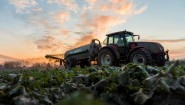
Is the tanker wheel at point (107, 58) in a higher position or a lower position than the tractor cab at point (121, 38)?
lower

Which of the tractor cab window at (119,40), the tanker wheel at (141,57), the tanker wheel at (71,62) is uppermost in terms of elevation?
the tractor cab window at (119,40)

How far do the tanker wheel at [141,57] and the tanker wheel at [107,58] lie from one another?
1669 millimetres

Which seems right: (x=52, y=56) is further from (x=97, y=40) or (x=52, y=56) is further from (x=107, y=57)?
(x=107, y=57)

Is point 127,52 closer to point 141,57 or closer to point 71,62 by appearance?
point 141,57

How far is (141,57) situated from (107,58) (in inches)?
126

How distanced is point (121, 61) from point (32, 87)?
62.3 ft

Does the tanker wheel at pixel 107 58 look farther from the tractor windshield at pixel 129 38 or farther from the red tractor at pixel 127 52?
the tractor windshield at pixel 129 38

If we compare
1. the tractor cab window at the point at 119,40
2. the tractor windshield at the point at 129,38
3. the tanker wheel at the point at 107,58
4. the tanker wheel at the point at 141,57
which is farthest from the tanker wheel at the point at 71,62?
the tanker wheel at the point at 141,57

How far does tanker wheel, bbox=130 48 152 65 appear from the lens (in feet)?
64.5

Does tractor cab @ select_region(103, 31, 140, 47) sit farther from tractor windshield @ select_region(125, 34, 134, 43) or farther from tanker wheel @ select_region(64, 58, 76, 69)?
tanker wheel @ select_region(64, 58, 76, 69)

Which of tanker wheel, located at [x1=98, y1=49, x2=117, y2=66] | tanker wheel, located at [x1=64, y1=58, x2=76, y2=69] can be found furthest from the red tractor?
tanker wheel, located at [x1=64, y1=58, x2=76, y2=69]

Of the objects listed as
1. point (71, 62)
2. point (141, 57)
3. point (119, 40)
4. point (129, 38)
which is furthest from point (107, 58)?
point (71, 62)

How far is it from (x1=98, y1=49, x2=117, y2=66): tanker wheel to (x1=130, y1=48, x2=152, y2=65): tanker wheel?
1669mm

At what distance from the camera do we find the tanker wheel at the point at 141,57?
774 inches
